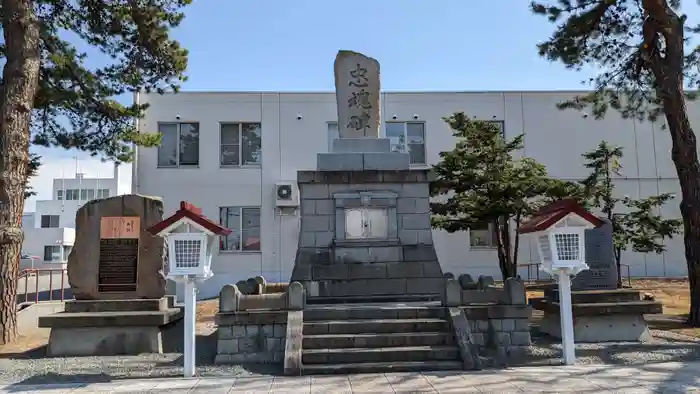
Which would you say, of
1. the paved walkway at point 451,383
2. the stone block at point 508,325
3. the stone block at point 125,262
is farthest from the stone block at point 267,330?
the stone block at point 508,325

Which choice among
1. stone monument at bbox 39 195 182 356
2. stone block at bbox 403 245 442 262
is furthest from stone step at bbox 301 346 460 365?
stone monument at bbox 39 195 182 356

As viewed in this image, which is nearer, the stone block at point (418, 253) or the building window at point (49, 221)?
the stone block at point (418, 253)

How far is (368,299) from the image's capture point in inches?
396

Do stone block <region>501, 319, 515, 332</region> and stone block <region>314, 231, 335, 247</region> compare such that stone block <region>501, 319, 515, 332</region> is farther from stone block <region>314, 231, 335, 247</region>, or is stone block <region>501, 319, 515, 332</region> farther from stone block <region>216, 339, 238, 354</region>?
stone block <region>216, 339, 238, 354</region>

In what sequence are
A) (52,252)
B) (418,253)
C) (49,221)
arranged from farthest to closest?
(49,221), (52,252), (418,253)

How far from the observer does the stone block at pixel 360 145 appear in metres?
11.6

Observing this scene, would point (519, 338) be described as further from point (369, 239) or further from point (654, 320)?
point (654, 320)

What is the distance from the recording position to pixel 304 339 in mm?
8312

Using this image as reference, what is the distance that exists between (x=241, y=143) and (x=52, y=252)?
2819 centimetres

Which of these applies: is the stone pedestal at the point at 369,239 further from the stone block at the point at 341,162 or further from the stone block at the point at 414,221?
the stone block at the point at 341,162

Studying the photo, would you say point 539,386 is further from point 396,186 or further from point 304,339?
point 396,186

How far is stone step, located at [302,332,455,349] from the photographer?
8.30 metres

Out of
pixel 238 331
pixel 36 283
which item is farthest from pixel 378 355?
pixel 36 283

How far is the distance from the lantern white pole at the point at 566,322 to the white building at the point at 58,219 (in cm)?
3150
